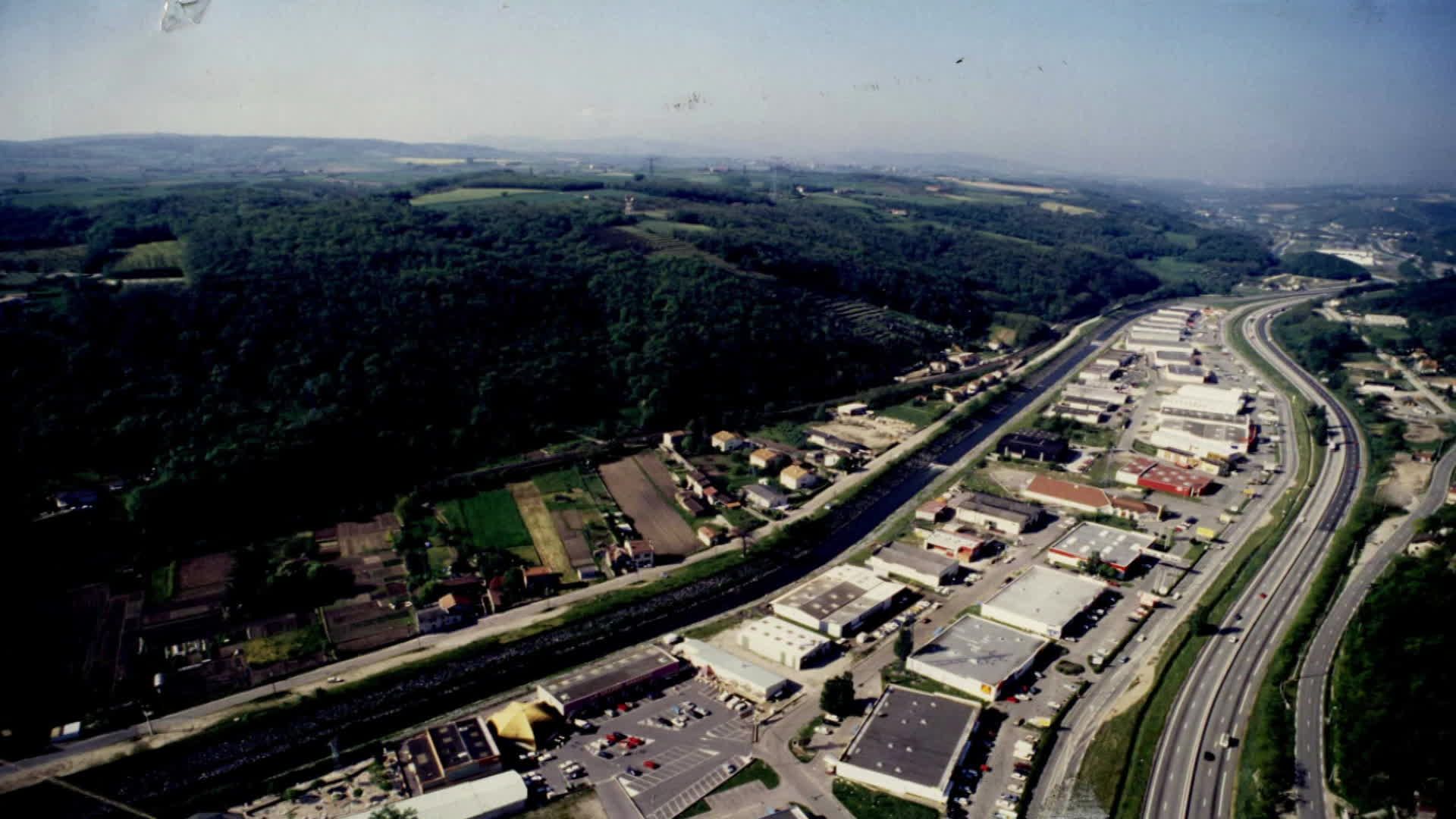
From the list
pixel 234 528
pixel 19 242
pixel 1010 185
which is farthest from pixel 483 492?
pixel 1010 185

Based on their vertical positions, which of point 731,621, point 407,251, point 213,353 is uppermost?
point 407,251

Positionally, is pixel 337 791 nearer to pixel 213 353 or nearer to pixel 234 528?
pixel 234 528

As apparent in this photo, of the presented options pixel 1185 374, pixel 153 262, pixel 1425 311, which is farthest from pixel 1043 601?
pixel 1425 311

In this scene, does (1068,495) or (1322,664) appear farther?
(1068,495)

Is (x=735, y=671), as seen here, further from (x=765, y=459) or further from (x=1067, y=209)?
(x=1067, y=209)

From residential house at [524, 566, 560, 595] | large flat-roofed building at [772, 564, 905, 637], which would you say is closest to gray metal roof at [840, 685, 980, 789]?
large flat-roofed building at [772, 564, 905, 637]

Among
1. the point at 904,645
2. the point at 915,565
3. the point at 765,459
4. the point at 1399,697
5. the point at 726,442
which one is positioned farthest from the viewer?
the point at 726,442

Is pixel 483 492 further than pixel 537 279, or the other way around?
pixel 537 279

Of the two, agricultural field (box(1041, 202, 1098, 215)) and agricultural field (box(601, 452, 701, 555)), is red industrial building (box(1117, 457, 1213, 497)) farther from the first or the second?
agricultural field (box(1041, 202, 1098, 215))
